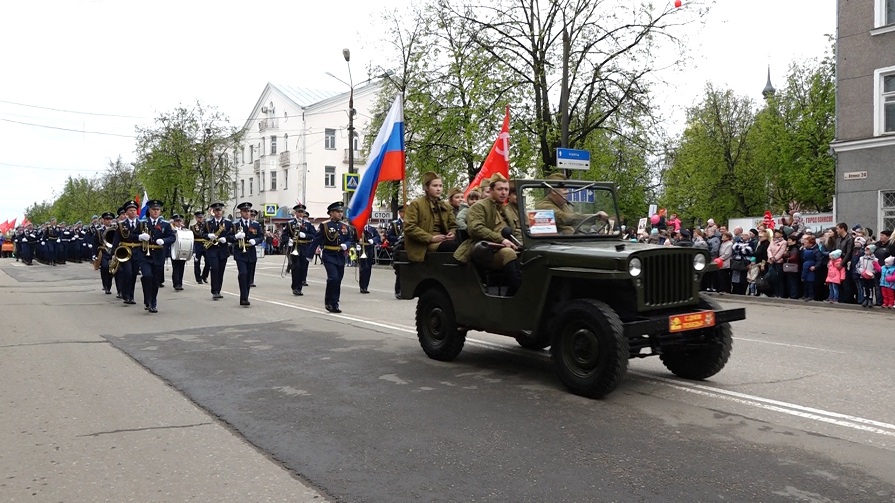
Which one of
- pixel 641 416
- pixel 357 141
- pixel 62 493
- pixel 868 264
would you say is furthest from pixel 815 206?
pixel 62 493

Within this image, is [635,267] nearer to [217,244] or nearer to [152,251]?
[152,251]

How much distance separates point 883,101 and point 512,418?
20476mm

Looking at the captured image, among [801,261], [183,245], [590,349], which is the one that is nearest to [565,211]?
[590,349]

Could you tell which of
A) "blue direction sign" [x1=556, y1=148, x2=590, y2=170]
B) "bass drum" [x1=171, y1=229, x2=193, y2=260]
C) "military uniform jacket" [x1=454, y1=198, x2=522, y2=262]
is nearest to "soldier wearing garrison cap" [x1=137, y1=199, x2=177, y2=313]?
"bass drum" [x1=171, y1=229, x2=193, y2=260]

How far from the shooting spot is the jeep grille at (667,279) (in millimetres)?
5863

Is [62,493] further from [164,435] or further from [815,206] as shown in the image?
[815,206]

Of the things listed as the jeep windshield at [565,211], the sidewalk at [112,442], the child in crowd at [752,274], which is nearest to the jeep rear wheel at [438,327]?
the jeep windshield at [565,211]

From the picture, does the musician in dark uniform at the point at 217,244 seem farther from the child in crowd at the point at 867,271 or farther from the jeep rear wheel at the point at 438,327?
the child in crowd at the point at 867,271

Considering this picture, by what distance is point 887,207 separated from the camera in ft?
69.5

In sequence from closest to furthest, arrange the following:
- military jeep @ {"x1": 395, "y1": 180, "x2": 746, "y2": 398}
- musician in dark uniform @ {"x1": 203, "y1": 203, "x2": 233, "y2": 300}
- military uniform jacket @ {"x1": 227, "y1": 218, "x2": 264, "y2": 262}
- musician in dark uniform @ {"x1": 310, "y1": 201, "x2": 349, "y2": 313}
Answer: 1. military jeep @ {"x1": 395, "y1": 180, "x2": 746, "y2": 398}
2. musician in dark uniform @ {"x1": 310, "y1": 201, "x2": 349, "y2": 313}
3. military uniform jacket @ {"x1": 227, "y1": 218, "x2": 264, "y2": 262}
4. musician in dark uniform @ {"x1": 203, "y1": 203, "x2": 233, "y2": 300}

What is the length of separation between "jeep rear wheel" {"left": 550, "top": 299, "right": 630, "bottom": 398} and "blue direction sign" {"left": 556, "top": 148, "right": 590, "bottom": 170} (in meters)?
12.7

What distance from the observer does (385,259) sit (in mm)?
32438

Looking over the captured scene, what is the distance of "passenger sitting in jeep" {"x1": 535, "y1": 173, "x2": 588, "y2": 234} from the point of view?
7.03 m

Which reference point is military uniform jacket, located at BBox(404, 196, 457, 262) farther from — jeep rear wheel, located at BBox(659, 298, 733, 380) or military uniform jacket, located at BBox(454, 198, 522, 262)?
jeep rear wheel, located at BBox(659, 298, 733, 380)
